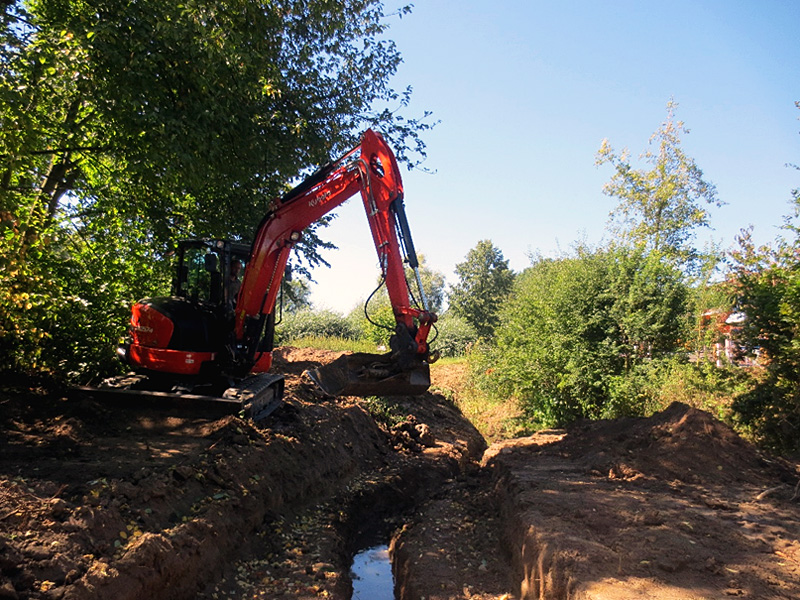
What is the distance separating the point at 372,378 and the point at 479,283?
3726 centimetres

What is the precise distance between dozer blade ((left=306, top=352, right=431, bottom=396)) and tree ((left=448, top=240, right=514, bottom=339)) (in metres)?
35.7

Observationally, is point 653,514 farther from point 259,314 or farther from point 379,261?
point 259,314

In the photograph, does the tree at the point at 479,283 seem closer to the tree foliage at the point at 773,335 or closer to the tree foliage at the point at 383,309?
the tree foliage at the point at 383,309

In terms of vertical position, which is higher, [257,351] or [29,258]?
[29,258]

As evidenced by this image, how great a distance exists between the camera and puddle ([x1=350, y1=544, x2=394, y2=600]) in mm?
6465

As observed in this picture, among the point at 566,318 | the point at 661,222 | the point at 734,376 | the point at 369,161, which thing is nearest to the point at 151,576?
the point at 369,161

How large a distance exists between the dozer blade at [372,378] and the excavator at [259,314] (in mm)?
13

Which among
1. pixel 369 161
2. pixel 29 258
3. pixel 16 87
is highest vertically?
pixel 16 87

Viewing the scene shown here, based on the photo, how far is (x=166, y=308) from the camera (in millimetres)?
8359

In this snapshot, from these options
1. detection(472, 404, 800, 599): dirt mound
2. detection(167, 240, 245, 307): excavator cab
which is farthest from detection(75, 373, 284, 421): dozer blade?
detection(472, 404, 800, 599): dirt mound

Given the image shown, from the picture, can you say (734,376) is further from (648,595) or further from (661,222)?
(661,222)

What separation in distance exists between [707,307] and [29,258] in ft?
39.8

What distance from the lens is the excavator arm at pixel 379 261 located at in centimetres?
701

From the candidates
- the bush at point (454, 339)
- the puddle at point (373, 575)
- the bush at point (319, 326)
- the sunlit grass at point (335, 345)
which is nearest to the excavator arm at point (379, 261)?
the puddle at point (373, 575)
